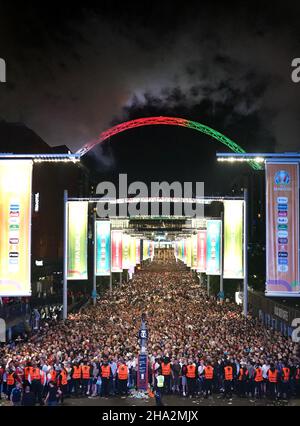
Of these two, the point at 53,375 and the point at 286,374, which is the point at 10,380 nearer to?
the point at 53,375

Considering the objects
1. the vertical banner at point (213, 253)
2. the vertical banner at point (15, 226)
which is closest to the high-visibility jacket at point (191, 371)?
the vertical banner at point (15, 226)

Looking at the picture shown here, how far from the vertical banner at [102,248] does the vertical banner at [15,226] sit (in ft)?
50.9

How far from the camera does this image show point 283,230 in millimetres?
17531

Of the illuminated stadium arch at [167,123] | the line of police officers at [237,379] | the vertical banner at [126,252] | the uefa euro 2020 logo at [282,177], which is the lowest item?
the line of police officers at [237,379]

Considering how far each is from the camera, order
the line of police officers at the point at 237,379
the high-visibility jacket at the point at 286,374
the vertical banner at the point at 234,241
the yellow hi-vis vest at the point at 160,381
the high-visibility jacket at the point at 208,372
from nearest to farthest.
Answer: the yellow hi-vis vest at the point at 160,381, the high-visibility jacket at the point at 286,374, the line of police officers at the point at 237,379, the high-visibility jacket at the point at 208,372, the vertical banner at the point at 234,241

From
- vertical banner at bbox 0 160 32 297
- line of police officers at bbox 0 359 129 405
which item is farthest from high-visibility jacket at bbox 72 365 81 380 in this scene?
vertical banner at bbox 0 160 32 297

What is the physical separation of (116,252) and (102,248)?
615cm

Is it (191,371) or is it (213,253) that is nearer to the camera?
(191,371)

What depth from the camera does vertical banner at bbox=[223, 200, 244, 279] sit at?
1022 inches

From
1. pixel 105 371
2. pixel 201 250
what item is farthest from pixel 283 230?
pixel 201 250

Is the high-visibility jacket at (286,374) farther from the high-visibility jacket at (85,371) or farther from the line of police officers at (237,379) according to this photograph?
the high-visibility jacket at (85,371)

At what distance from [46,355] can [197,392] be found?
5.17m

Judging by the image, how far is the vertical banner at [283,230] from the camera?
17469mm
